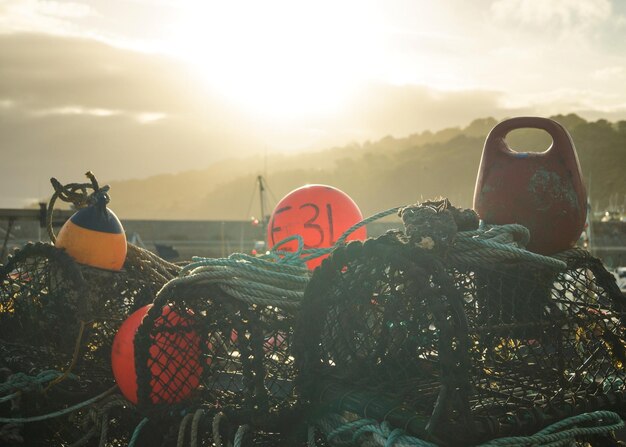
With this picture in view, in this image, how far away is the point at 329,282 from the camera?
2268 millimetres

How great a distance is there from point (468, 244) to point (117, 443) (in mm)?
1836

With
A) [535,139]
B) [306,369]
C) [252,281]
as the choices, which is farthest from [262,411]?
[535,139]

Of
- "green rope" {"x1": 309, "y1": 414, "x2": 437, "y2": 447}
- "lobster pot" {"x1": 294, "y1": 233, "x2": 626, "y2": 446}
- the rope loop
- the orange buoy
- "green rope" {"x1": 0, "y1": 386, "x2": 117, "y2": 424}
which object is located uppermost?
the rope loop

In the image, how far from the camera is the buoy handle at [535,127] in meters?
3.05

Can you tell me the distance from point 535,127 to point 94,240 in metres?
2.17

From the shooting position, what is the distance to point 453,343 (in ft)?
7.32

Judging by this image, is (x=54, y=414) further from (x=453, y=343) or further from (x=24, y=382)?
(x=453, y=343)

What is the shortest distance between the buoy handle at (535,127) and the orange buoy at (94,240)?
1873 millimetres

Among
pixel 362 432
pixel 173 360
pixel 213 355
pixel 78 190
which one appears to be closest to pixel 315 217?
pixel 78 190

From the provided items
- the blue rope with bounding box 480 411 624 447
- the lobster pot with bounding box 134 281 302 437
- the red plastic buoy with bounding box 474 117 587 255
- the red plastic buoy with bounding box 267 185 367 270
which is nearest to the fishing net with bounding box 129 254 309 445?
the lobster pot with bounding box 134 281 302 437

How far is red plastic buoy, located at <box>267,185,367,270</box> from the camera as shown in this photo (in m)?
4.61

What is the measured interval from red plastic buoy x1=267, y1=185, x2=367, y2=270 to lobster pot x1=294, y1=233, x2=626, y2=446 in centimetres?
198

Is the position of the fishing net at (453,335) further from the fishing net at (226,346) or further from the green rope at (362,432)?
the fishing net at (226,346)

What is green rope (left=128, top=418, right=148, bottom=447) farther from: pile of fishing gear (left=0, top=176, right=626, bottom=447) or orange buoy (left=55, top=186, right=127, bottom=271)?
orange buoy (left=55, top=186, right=127, bottom=271)
